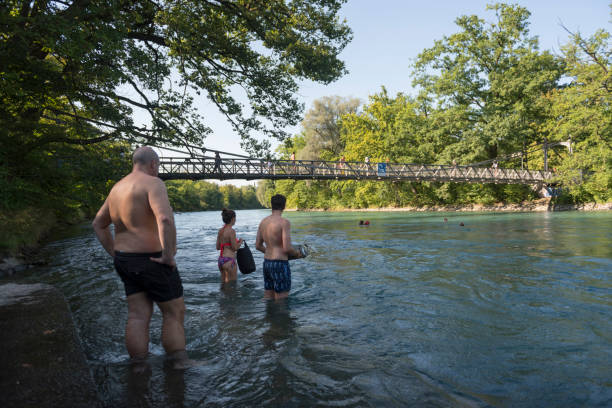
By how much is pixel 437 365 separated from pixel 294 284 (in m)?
4.31

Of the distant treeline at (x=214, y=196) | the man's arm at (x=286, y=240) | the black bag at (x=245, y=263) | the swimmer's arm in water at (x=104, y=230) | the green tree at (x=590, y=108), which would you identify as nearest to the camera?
the swimmer's arm in water at (x=104, y=230)

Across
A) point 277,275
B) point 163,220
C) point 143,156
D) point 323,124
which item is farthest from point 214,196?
point 163,220

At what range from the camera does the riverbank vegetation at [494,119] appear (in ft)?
94.1

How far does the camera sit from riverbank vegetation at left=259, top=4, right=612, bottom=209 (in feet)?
94.1

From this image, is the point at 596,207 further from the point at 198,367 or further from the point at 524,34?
the point at 198,367

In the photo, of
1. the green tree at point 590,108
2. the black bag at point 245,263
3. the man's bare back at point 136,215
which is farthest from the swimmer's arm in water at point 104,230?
the green tree at point 590,108

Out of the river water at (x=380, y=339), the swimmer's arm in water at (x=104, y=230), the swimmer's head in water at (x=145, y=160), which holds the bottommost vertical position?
the river water at (x=380, y=339)

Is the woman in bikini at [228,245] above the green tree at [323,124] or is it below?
below

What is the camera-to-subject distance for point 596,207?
33438 mm

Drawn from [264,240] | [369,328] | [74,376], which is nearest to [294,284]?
[264,240]

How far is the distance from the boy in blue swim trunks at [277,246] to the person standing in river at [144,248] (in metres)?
2.00

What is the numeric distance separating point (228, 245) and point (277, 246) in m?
1.95

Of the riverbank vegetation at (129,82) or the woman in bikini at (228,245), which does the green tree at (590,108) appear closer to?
the riverbank vegetation at (129,82)

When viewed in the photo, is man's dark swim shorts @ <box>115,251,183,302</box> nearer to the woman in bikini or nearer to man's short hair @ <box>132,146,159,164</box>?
man's short hair @ <box>132,146,159,164</box>
